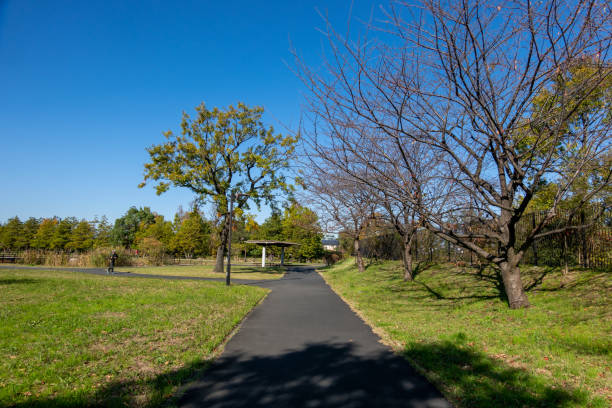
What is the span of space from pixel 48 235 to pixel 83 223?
507cm

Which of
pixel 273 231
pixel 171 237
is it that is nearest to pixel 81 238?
pixel 171 237

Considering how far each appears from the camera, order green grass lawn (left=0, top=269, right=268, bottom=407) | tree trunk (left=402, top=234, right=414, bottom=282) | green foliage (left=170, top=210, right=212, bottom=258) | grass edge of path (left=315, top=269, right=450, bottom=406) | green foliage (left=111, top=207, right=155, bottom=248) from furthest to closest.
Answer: green foliage (left=111, top=207, right=155, bottom=248) < green foliage (left=170, top=210, right=212, bottom=258) < tree trunk (left=402, top=234, right=414, bottom=282) < grass edge of path (left=315, top=269, right=450, bottom=406) < green grass lawn (left=0, top=269, right=268, bottom=407)

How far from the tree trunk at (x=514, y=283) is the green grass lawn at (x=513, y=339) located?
278mm

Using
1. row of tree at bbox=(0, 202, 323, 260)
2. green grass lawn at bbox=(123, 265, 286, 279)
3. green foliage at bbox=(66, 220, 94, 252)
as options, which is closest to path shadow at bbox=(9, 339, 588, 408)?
green grass lawn at bbox=(123, 265, 286, 279)

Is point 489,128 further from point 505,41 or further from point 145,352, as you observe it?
point 145,352

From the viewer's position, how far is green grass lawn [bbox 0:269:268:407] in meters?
3.87

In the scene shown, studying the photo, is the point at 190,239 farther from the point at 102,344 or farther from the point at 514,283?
the point at 514,283

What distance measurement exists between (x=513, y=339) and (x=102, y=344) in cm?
686

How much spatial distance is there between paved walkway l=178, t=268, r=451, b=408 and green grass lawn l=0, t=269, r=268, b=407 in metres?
0.47

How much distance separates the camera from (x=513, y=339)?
5.88 m

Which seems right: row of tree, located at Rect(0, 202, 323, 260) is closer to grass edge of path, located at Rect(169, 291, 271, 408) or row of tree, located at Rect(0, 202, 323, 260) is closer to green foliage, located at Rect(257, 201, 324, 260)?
green foliage, located at Rect(257, 201, 324, 260)

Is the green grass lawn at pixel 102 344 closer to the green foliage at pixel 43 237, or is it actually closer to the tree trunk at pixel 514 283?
the tree trunk at pixel 514 283

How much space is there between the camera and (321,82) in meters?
6.04

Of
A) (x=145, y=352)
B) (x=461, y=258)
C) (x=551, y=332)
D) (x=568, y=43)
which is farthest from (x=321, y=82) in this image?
(x=461, y=258)
